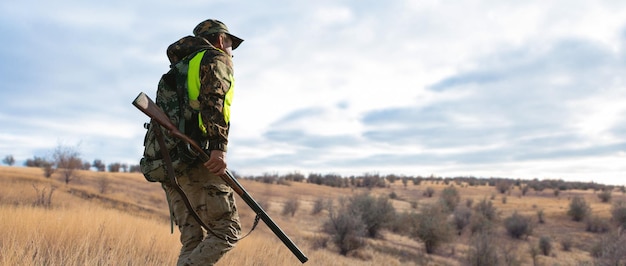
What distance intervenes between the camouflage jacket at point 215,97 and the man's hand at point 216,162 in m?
0.04

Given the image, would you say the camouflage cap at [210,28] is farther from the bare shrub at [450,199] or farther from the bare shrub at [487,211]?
the bare shrub at [450,199]

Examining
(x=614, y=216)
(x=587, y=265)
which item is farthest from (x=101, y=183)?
(x=614, y=216)

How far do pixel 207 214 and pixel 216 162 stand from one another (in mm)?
507

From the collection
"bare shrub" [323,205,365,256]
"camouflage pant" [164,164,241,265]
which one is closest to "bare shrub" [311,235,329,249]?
"bare shrub" [323,205,365,256]

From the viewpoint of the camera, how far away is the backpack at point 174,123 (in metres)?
3.43

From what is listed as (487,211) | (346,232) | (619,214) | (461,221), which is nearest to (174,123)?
(346,232)

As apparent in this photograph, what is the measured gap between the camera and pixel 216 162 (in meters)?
3.21

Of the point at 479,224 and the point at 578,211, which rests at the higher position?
the point at 578,211

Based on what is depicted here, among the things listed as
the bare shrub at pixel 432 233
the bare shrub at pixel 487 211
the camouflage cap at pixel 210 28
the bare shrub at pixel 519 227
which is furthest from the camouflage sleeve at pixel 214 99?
the bare shrub at pixel 487 211

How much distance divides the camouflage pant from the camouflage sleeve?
1.22 feet

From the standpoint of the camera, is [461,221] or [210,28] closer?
[210,28]

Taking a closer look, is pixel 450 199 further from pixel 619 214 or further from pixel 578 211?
pixel 619 214

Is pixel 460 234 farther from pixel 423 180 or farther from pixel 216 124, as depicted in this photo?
pixel 423 180

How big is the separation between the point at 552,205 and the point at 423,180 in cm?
3854
